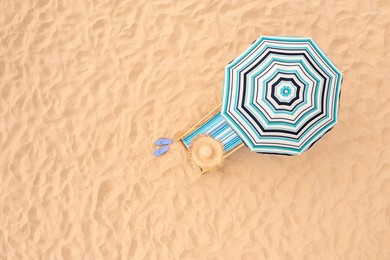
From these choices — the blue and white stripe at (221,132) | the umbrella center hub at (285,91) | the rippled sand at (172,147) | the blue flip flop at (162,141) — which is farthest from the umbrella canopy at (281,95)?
the blue flip flop at (162,141)

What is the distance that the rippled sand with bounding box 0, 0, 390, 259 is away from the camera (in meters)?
4.95

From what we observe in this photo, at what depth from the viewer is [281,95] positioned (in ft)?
13.5

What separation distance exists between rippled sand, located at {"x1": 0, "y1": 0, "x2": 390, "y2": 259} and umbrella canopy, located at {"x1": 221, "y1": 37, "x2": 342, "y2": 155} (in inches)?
33.6

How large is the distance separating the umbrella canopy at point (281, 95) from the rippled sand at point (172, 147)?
853 millimetres

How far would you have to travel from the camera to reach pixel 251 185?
499 cm

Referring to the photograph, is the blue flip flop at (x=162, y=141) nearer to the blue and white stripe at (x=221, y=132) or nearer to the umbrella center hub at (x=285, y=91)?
the blue and white stripe at (x=221, y=132)

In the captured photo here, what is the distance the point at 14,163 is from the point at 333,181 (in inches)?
135

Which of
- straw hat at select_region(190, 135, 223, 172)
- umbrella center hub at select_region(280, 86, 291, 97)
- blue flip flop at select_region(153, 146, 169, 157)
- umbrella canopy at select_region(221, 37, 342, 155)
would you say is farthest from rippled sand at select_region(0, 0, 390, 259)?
umbrella center hub at select_region(280, 86, 291, 97)

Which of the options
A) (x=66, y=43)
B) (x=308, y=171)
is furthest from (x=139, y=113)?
(x=308, y=171)

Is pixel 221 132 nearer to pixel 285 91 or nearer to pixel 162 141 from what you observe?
pixel 162 141

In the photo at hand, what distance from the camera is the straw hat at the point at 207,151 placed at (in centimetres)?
472

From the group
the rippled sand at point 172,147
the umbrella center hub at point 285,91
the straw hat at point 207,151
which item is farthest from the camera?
the rippled sand at point 172,147

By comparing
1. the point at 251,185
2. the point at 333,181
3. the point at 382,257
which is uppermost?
the point at 251,185

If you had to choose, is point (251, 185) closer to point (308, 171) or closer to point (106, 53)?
point (308, 171)
